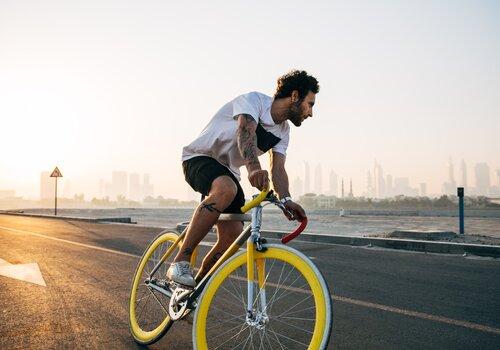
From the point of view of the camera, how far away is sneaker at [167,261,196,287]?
2.53 metres

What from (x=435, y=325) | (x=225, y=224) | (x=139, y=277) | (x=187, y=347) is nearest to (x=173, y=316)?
(x=187, y=347)

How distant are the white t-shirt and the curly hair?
4.3 inches

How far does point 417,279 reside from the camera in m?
5.71

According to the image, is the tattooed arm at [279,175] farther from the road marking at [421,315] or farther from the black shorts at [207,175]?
the road marking at [421,315]

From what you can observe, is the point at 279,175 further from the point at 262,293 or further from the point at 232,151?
the point at 262,293

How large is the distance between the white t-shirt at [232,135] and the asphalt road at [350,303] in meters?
1.43

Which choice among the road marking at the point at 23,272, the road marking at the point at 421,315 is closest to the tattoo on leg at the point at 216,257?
the road marking at the point at 421,315

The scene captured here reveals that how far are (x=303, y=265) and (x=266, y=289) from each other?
41cm

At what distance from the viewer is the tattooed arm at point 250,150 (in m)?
2.18

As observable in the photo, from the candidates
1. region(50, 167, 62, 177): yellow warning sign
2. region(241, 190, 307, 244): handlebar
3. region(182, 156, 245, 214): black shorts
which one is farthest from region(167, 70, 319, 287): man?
region(50, 167, 62, 177): yellow warning sign

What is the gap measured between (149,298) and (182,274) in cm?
103

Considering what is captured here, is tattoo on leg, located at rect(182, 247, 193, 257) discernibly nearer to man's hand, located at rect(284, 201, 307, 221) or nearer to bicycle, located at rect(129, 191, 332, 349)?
bicycle, located at rect(129, 191, 332, 349)

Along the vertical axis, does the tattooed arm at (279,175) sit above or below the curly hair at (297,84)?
below

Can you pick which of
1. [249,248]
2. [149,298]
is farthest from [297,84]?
[149,298]
